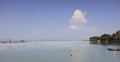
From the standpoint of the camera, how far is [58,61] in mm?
45625

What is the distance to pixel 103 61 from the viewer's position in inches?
1768

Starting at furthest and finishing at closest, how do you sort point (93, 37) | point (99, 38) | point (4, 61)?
point (93, 37) < point (99, 38) < point (4, 61)

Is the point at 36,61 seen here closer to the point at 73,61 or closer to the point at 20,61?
the point at 20,61

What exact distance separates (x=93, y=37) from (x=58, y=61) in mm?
136048

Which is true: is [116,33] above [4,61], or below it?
above

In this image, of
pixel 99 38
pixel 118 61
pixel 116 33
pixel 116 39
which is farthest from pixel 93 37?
pixel 118 61

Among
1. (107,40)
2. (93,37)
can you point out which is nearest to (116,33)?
(107,40)

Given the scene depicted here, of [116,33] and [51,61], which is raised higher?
[116,33]

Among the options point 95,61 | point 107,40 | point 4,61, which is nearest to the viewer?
point 95,61

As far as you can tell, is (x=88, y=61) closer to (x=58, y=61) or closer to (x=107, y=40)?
(x=58, y=61)

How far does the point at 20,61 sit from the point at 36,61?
11.3 feet

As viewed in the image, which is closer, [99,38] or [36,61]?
[36,61]

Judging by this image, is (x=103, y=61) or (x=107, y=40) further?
(x=107, y=40)

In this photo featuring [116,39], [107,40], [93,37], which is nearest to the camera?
[116,39]
